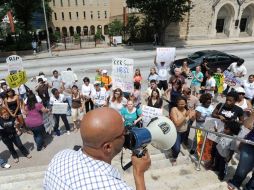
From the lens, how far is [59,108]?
7.59m

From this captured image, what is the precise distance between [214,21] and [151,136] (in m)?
35.5

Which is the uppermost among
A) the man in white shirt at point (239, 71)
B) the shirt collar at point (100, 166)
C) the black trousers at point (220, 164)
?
the shirt collar at point (100, 166)

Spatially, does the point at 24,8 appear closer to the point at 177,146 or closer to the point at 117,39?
the point at 117,39

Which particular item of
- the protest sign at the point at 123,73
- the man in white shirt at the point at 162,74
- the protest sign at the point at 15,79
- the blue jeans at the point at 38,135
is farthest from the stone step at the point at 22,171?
the man in white shirt at the point at 162,74

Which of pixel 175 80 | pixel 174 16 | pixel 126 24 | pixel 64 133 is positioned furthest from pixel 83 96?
pixel 126 24

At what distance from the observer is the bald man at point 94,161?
62.0 inches

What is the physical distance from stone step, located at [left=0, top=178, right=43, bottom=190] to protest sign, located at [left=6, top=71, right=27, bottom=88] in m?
4.20

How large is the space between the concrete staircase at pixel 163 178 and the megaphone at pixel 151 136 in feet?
7.66

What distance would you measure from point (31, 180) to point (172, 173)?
2.90m

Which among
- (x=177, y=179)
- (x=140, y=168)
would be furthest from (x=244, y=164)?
(x=140, y=168)

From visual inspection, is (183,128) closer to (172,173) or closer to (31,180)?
(172,173)

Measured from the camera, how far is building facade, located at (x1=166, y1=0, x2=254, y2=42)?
109ft

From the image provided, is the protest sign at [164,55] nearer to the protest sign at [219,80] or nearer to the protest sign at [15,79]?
the protest sign at [219,80]

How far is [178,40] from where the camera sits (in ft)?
109
